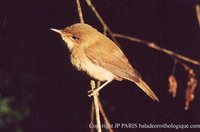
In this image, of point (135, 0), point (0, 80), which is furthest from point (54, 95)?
point (135, 0)

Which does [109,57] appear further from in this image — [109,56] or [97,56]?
[97,56]

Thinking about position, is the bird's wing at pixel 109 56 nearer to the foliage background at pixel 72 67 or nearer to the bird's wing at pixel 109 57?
the bird's wing at pixel 109 57

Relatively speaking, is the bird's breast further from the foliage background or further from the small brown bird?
Answer: the foliage background

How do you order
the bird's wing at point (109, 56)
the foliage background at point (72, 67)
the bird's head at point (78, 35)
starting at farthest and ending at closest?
the foliage background at point (72, 67) → the bird's wing at point (109, 56) → the bird's head at point (78, 35)

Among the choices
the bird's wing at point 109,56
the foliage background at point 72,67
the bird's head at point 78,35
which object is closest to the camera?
the bird's head at point 78,35

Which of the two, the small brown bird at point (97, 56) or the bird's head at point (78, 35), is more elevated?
the bird's head at point (78, 35)

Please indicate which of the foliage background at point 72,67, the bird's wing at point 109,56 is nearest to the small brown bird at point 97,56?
the bird's wing at point 109,56

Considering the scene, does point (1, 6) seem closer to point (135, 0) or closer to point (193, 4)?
point (135, 0)
